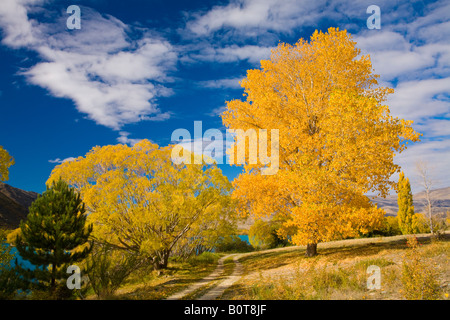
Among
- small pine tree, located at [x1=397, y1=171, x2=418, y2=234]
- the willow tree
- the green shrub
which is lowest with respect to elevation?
the green shrub

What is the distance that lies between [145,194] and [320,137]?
1187 centimetres

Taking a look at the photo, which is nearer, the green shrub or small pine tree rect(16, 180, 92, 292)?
small pine tree rect(16, 180, 92, 292)

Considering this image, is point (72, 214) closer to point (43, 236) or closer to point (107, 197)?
point (43, 236)

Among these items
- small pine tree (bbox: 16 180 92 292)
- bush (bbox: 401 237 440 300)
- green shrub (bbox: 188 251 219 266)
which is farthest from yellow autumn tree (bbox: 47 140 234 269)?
bush (bbox: 401 237 440 300)

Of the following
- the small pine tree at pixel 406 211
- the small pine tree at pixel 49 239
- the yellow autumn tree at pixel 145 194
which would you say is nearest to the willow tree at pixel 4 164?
the yellow autumn tree at pixel 145 194

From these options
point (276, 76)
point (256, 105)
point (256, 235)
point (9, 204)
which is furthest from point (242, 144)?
point (9, 204)

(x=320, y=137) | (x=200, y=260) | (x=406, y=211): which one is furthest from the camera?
(x=406, y=211)

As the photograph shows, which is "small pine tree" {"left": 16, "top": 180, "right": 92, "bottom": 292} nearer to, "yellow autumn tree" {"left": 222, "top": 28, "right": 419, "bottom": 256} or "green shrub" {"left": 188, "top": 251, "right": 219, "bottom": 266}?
"yellow autumn tree" {"left": 222, "top": 28, "right": 419, "bottom": 256}

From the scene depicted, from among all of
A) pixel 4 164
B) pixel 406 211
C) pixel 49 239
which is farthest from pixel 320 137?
pixel 406 211

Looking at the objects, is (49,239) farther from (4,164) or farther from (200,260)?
(200,260)

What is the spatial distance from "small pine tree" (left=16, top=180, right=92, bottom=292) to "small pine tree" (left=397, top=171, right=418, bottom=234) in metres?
41.7

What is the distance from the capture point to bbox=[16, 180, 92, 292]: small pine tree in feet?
34.8

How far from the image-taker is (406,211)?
38.5 m
